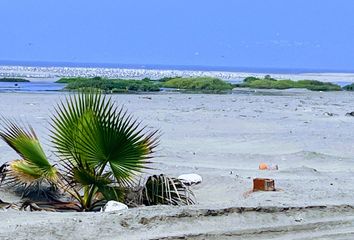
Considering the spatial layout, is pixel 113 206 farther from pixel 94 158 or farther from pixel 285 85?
pixel 285 85

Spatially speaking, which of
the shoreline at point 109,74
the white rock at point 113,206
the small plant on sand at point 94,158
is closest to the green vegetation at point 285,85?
the shoreline at point 109,74

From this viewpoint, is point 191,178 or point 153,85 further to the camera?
point 153,85

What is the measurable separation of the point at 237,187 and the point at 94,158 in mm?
2774

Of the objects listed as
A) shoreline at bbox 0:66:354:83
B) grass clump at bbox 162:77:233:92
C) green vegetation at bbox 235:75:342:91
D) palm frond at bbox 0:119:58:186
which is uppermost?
palm frond at bbox 0:119:58:186

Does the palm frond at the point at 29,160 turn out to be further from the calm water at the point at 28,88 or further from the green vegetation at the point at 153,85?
the green vegetation at the point at 153,85

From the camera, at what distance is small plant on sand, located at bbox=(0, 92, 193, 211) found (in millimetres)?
9250

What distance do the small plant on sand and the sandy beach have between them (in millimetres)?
633

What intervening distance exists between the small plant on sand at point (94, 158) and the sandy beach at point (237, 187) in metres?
0.63

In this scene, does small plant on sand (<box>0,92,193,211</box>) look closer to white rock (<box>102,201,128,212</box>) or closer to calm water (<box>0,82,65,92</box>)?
white rock (<box>102,201,128,212</box>)

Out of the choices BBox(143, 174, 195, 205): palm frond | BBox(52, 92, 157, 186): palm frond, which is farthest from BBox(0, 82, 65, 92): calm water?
BBox(52, 92, 157, 186): palm frond

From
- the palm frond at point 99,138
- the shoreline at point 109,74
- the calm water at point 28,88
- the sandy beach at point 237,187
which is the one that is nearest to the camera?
the sandy beach at point 237,187

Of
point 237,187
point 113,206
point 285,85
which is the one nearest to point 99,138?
point 113,206

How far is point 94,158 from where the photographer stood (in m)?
9.31

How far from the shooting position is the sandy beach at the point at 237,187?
795 centimetres
